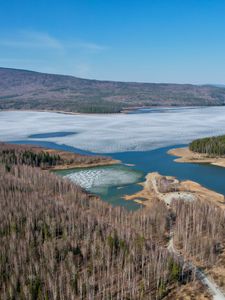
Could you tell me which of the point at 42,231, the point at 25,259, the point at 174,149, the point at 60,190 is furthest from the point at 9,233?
the point at 174,149

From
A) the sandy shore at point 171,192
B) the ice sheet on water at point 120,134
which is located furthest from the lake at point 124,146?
the sandy shore at point 171,192

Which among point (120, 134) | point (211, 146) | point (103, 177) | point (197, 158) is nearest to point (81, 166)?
point (103, 177)

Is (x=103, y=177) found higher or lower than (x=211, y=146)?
lower

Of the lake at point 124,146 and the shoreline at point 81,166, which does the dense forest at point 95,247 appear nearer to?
the lake at point 124,146

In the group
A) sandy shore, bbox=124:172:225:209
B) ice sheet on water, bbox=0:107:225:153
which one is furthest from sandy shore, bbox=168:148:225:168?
sandy shore, bbox=124:172:225:209

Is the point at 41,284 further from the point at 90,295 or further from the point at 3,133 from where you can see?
the point at 3,133

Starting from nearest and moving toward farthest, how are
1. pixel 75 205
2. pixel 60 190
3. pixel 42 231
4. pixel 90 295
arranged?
pixel 90 295 → pixel 42 231 → pixel 75 205 → pixel 60 190

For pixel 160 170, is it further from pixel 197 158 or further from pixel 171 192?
pixel 171 192
